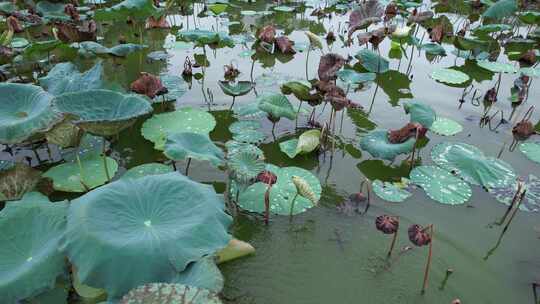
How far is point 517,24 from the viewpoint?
8250 millimetres

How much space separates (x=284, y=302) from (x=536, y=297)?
1549 mm

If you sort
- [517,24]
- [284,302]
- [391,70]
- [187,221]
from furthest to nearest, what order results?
[517,24]
[391,70]
[284,302]
[187,221]

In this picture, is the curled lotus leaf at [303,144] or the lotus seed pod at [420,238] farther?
the curled lotus leaf at [303,144]

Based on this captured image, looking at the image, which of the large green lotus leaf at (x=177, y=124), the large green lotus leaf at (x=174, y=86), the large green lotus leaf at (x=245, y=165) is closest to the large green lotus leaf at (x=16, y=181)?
the large green lotus leaf at (x=177, y=124)

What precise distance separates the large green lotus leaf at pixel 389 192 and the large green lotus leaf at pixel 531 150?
4.61 feet

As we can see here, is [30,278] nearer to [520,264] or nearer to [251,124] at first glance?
[251,124]

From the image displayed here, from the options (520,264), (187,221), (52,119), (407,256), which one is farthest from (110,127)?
(520,264)

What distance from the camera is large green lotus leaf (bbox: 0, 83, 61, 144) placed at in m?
2.66

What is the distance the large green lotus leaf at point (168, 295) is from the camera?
5.44 ft

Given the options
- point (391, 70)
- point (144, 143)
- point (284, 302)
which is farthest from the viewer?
point (391, 70)

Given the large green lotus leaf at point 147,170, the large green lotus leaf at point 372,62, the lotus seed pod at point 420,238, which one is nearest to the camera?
the lotus seed pod at point 420,238

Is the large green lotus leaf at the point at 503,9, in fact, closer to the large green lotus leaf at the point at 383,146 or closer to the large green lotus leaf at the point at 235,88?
the large green lotus leaf at the point at 383,146

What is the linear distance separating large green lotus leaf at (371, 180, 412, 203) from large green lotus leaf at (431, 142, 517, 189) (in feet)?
1.76

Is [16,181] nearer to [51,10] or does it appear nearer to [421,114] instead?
[421,114]
